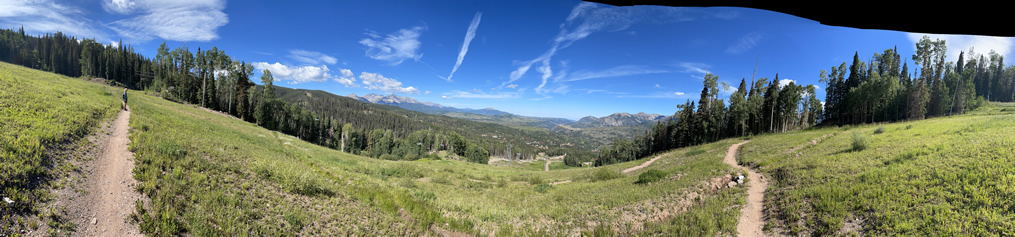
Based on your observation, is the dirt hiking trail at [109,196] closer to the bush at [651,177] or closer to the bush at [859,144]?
the bush at [651,177]

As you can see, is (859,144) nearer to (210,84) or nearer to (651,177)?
(651,177)

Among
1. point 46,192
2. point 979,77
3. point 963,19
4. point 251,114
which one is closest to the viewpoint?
point 963,19

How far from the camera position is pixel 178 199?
686 centimetres

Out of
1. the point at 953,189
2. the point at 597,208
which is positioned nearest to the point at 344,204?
the point at 597,208

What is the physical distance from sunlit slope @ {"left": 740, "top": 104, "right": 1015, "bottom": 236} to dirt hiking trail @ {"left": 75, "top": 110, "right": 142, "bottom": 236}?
16592mm

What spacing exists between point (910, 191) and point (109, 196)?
20.8 m

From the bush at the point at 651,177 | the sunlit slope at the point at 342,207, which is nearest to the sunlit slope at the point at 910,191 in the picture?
the sunlit slope at the point at 342,207

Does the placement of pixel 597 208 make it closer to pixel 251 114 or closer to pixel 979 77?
pixel 251 114

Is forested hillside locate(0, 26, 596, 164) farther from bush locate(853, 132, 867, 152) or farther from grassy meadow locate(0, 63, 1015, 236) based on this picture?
bush locate(853, 132, 867, 152)

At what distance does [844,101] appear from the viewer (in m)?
54.8

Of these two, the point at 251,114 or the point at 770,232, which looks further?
the point at 251,114

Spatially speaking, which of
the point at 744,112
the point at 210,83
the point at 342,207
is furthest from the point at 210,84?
the point at 744,112

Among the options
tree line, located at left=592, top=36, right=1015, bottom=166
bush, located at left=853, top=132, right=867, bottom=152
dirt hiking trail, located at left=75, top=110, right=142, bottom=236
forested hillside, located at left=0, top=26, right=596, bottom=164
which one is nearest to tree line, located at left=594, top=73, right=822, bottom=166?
tree line, located at left=592, top=36, right=1015, bottom=166

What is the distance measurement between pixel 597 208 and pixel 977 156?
12345 millimetres
